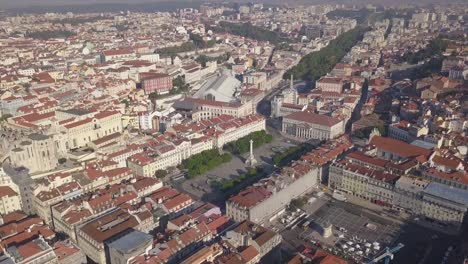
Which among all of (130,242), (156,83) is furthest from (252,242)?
(156,83)

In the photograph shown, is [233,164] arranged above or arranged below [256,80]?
below

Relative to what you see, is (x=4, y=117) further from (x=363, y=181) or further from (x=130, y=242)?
(x=363, y=181)

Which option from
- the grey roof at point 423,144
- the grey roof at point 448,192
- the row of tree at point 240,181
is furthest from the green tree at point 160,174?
the grey roof at point 423,144

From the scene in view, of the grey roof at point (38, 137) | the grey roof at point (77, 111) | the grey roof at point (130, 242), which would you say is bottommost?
the grey roof at point (130, 242)

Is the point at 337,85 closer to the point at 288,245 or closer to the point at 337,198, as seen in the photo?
the point at 337,198

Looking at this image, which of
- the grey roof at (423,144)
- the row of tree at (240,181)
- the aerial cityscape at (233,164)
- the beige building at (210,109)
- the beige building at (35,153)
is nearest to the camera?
the aerial cityscape at (233,164)

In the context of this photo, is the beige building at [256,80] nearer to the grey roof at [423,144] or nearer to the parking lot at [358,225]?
the grey roof at [423,144]

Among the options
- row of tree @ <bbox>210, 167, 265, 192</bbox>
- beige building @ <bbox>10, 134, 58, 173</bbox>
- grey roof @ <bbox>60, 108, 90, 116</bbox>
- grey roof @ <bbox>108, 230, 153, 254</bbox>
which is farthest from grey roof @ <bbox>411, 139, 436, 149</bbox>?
grey roof @ <bbox>60, 108, 90, 116</bbox>
